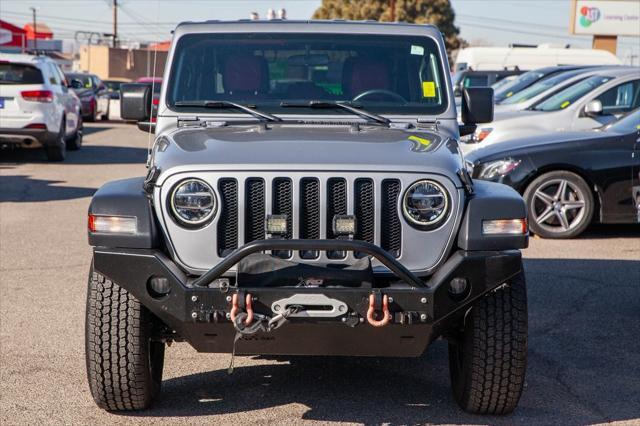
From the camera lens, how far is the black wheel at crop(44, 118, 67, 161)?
17969 mm

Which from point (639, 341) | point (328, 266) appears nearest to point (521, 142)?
point (639, 341)

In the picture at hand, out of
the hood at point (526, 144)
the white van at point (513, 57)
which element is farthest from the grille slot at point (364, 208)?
the white van at point (513, 57)

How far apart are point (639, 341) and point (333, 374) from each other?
213 cm

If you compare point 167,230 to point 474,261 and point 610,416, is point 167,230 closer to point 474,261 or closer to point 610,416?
point 474,261

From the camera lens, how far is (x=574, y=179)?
10617 mm

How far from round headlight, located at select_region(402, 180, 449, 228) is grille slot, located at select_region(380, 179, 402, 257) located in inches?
2.1

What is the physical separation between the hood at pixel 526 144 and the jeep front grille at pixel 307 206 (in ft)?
20.7

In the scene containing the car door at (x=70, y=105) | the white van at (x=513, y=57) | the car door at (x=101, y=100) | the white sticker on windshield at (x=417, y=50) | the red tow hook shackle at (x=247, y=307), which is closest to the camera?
the red tow hook shackle at (x=247, y=307)

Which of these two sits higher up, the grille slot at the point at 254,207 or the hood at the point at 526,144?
the grille slot at the point at 254,207

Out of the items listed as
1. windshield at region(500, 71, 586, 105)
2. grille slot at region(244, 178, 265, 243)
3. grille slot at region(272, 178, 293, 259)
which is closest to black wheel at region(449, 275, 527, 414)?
grille slot at region(272, 178, 293, 259)

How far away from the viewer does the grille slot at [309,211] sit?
186 inches

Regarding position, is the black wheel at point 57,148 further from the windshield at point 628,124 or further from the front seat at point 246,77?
the front seat at point 246,77

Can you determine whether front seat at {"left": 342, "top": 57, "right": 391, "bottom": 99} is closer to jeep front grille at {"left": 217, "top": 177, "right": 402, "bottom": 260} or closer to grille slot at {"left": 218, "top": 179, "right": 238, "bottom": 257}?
jeep front grille at {"left": 217, "top": 177, "right": 402, "bottom": 260}

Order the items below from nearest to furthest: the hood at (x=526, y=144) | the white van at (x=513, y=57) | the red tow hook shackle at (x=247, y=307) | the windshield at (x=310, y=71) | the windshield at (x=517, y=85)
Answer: the red tow hook shackle at (x=247, y=307) < the windshield at (x=310, y=71) < the hood at (x=526, y=144) < the windshield at (x=517, y=85) < the white van at (x=513, y=57)
